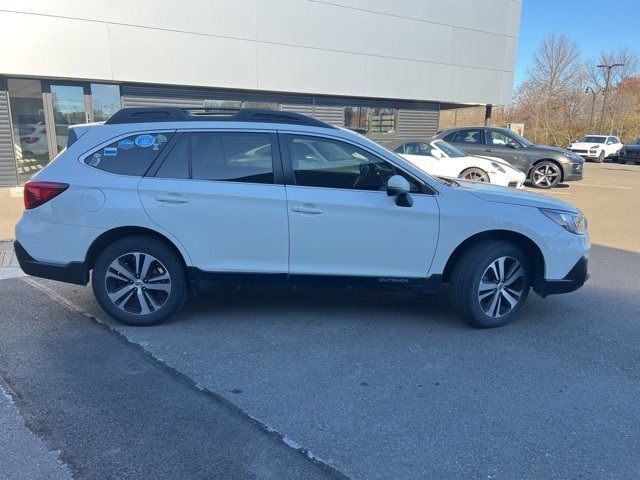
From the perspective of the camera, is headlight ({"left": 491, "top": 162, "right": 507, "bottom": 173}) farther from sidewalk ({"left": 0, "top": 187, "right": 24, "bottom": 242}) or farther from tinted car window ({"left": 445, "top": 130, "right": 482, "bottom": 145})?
sidewalk ({"left": 0, "top": 187, "right": 24, "bottom": 242})

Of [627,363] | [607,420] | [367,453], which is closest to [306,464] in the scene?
[367,453]

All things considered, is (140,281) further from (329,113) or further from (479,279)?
(329,113)

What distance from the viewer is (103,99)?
12.7 meters

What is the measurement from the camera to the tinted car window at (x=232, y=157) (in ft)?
13.5

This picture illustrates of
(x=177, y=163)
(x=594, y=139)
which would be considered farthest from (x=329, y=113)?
(x=594, y=139)

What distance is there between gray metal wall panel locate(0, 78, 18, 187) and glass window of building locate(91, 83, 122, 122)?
6.25 feet

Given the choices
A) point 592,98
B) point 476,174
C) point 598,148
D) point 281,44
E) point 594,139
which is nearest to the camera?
point 476,174

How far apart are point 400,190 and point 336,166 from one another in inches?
23.1

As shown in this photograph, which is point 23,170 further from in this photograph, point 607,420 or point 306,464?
point 607,420

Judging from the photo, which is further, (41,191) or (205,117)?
(205,117)

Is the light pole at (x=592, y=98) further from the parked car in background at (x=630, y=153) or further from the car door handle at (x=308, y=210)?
the car door handle at (x=308, y=210)

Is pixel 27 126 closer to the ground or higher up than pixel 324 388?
higher up

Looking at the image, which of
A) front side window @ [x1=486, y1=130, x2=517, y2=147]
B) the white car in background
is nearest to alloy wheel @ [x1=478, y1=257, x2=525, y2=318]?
the white car in background

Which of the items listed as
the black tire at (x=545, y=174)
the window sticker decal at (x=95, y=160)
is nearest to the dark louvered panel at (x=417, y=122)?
the black tire at (x=545, y=174)
